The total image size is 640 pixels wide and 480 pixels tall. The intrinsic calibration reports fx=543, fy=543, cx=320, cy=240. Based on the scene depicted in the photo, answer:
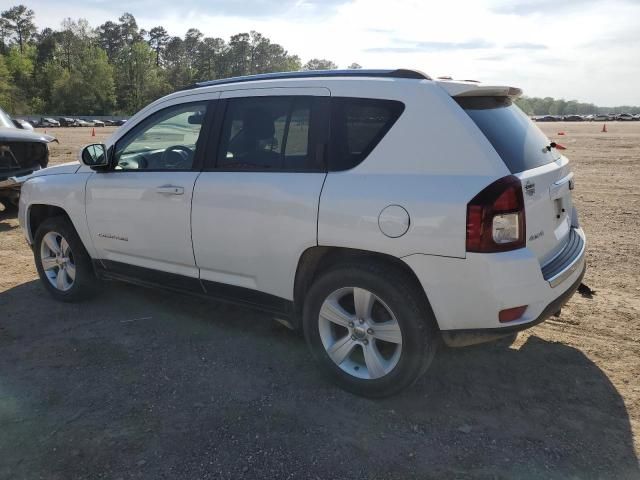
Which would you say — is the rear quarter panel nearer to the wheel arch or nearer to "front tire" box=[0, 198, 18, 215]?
the wheel arch

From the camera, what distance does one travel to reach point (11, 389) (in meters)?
3.53

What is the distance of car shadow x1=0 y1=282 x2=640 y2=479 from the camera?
279cm

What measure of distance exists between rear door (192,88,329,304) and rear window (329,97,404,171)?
3.4 inches

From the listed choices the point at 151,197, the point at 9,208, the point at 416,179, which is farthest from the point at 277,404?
the point at 9,208

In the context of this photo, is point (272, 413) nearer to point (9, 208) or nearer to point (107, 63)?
point (9, 208)

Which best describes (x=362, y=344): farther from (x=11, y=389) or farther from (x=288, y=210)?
(x=11, y=389)

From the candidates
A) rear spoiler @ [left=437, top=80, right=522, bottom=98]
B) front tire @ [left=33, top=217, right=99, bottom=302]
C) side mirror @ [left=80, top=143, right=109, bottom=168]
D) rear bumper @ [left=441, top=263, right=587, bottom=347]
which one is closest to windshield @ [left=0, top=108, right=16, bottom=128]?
front tire @ [left=33, top=217, right=99, bottom=302]

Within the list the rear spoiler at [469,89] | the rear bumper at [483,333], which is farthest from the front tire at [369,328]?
the rear spoiler at [469,89]

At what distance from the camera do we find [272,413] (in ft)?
10.6

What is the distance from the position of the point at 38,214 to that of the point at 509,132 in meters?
4.35

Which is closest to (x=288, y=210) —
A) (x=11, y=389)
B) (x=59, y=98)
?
(x=11, y=389)

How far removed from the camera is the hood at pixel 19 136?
26.7 feet

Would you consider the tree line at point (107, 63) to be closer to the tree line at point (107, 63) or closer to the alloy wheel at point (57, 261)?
the tree line at point (107, 63)

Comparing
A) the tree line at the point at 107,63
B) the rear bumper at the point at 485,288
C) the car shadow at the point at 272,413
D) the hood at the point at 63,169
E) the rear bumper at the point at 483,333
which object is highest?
the tree line at the point at 107,63
